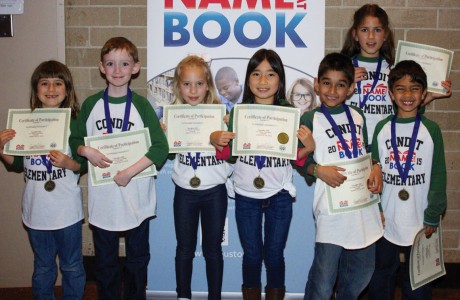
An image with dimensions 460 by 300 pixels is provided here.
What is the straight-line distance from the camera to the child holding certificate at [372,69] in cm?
351

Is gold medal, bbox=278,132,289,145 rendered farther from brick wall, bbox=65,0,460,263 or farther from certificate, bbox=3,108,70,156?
certificate, bbox=3,108,70,156

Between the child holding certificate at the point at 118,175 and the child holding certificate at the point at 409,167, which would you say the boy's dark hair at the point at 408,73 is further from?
the child holding certificate at the point at 118,175

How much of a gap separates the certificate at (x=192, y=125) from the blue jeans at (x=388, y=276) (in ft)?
4.30

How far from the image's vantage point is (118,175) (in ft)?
10.6

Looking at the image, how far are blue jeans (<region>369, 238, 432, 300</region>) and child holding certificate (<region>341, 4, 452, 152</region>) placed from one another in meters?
0.78

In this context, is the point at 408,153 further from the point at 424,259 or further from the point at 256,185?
the point at 256,185

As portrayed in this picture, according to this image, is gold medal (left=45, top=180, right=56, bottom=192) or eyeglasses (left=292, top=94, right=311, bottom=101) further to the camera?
eyeglasses (left=292, top=94, right=311, bottom=101)

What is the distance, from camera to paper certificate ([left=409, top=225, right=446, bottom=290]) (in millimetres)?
3119

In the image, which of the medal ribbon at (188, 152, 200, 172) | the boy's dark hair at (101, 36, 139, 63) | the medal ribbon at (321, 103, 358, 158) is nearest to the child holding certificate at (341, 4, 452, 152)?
the medal ribbon at (321, 103, 358, 158)

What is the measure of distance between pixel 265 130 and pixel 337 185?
57 centimetres

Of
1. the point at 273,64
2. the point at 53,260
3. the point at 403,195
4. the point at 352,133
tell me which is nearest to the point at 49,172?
the point at 53,260

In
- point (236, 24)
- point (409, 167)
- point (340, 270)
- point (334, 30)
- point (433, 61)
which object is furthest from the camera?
point (334, 30)

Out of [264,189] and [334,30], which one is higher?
[334,30]

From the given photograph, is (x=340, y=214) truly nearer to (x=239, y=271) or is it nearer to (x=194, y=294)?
(x=239, y=271)
